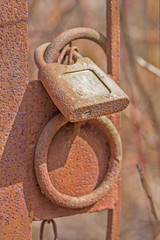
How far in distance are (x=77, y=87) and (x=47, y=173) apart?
199 millimetres

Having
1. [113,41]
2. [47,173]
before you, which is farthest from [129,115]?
[47,173]

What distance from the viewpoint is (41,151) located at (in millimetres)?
849

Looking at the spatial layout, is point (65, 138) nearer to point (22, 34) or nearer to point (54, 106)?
point (54, 106)

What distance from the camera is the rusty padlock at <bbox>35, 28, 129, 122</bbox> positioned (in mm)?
762

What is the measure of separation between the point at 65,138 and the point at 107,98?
17 centimetres

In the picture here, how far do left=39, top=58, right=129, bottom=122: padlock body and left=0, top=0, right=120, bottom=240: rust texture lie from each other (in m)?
0.06

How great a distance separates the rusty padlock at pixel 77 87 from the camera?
76 centimetres

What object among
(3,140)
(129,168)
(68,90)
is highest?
(68,90)

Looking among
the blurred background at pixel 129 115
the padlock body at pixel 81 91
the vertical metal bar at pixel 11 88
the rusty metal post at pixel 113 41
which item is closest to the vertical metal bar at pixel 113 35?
the rusty metal post at pixel 113 41

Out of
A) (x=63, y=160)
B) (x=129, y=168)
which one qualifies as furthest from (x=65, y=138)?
(x=129, y=168)

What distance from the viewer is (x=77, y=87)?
2.60ft

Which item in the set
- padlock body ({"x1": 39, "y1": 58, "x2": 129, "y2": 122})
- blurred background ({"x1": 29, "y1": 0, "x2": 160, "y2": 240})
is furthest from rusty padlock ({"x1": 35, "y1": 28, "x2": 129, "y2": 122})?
blurred background ({"x1": 29, "y1": 0, "x2": 160, "y2": 240})

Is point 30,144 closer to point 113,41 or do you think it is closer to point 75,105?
point 75,105

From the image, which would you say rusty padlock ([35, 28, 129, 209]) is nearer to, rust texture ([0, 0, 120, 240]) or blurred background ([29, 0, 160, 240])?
rust texture ([0, 0, 120, 240])
